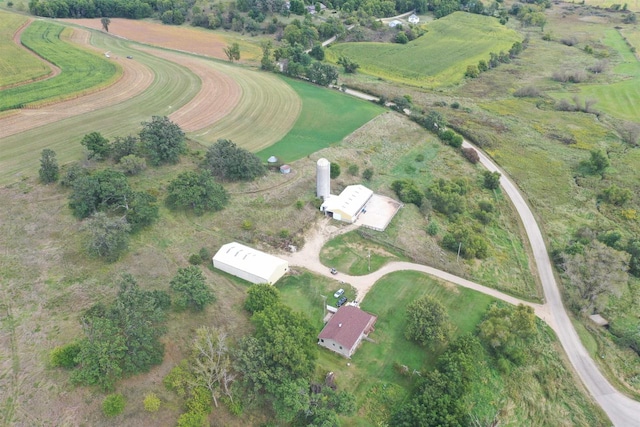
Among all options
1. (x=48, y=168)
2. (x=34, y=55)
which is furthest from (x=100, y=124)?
(x=34, y=55)

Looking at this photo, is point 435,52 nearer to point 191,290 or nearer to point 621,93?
point 621,93

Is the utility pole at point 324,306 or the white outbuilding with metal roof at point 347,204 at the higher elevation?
the white outbuilding with metal roof at point 347,204

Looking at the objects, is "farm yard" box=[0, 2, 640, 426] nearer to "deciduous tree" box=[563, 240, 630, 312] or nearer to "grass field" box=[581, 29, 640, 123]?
"grass field" box=[581, 29, 640, 123]

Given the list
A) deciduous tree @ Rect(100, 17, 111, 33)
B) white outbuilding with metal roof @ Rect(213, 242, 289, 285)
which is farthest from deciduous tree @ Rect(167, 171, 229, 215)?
deciduous tree @ Rect(100, 17, 111, 33)

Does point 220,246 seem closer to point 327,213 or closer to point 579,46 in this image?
point 327,213

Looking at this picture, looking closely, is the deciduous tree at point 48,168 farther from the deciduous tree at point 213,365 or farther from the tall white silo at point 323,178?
the deciduous tree at point 213,365

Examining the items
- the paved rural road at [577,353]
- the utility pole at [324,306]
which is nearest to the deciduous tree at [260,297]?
the utility pole at [324,306]

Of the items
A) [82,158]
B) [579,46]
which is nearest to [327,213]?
[82,158]
